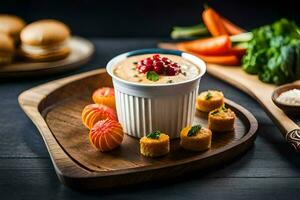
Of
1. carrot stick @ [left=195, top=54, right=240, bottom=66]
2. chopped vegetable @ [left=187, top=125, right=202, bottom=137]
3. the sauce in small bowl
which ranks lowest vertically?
carrot stick @ [left=195, top=54, right=240, bottom=66]

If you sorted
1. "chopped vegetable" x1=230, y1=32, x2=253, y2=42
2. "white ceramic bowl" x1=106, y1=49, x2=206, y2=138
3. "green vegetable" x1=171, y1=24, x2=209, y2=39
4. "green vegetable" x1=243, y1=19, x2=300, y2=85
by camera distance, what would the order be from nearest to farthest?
"white ceramic bowl" x1=106, y1=49, x2=206, y2=138 < "green vegetable" x1=243, y1=19, x2=300, y2=85 < "chopped vegetable" x1=230, y1=32, x2=253, y2=42 < "green vegetable" x1=171, y1=24, x2=209, y2=39

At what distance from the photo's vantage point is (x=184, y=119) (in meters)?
1.85

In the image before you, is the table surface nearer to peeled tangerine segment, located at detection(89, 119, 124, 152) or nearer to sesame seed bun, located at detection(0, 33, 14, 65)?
peeled tangerine segment, located at detection(89, 119, 124, 152)

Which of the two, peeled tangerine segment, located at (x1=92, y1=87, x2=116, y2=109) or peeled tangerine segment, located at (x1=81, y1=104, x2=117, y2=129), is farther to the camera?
peeled tangerine segment, located at (x1=92, y1=87, x2=116, y2=109)

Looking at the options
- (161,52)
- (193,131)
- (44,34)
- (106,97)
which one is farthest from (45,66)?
(193,131)

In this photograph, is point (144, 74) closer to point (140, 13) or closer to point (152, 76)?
point (152, 76)

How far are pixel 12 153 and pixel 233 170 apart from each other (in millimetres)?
675

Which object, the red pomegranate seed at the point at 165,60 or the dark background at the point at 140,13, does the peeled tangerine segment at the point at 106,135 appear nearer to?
the red pomegranate seed at the point at 165,60

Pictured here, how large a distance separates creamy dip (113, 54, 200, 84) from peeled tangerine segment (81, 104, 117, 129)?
126 millimetres

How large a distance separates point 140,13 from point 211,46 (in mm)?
596

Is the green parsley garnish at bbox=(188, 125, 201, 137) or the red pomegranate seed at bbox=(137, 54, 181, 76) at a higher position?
the red pomegranate seed at bbox=(137, 54, 181, 76)

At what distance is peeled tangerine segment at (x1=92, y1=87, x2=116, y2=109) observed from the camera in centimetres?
203

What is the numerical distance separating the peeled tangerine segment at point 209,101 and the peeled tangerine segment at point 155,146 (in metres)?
0.33

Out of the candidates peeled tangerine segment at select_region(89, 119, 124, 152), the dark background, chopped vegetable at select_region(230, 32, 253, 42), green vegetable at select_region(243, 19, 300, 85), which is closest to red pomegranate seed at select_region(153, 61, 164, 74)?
peeled tangerine segment at select_region(89, 119, 124, 152)
